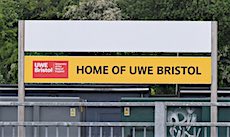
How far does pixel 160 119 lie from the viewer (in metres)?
7.99

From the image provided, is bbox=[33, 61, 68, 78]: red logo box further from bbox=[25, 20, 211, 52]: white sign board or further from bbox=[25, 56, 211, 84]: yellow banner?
bbox=[25, 20, 211, 52]: white sign board

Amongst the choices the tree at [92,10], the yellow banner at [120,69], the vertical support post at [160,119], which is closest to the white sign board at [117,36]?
the yellow banner at [120,69]

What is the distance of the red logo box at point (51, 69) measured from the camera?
35.4ft

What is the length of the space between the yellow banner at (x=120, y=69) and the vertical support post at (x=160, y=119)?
107 inches

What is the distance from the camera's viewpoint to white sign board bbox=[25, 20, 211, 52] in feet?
35.8

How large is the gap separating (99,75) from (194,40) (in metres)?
1.63

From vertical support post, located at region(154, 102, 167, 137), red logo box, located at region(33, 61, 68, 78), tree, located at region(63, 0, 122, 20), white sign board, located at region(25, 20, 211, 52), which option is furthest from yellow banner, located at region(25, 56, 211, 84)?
tree, located at region(63, 0, 122, 20)

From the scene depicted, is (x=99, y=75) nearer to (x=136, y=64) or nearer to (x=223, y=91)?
(x=136, y=64)

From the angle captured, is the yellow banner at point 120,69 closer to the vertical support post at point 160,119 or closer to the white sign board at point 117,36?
the white sign board at point 117,36

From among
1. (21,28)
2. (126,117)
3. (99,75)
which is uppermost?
(21,28)

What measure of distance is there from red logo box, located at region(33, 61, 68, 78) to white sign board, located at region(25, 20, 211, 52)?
0.22 m

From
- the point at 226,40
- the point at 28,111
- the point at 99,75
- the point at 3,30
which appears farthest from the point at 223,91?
the point at 3,30

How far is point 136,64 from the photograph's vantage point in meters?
10.8

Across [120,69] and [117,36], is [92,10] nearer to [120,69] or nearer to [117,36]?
[117,36]
